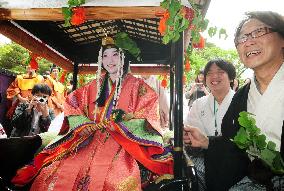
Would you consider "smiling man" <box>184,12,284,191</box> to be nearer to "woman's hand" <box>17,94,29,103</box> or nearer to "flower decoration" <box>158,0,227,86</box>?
"flower decoration" <box>158,0,227,86</box>

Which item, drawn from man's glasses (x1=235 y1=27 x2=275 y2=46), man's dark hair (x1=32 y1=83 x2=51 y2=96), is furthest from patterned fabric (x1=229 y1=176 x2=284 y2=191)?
man's dark hair (x1=32 y1=83 x2=51 y2=96)

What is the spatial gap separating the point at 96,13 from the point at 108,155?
1.54 meters

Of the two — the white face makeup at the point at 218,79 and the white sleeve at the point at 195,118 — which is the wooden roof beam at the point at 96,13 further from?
the white sleeve at the point at 195,118

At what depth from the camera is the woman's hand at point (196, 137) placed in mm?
2951

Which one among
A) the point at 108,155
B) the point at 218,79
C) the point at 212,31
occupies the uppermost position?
the point at 212,31

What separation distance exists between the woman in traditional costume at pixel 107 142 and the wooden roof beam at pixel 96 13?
1.04 metres

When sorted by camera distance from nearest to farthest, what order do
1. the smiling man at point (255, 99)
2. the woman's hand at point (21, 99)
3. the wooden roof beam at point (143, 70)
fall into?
the smiling man at point (255, 99) < the wooden roof beam at point (143, 70) < the woman's hand at point (21, 99)

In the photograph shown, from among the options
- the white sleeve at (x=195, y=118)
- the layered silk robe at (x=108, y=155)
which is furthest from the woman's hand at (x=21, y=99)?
the white sleeve at (x=195, y=118)

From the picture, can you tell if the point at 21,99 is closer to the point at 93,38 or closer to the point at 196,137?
the point at 93,38

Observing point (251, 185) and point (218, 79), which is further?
point (218, 79)

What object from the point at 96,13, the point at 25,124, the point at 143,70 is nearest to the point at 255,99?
the point at 96,13

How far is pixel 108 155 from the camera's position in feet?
9.75

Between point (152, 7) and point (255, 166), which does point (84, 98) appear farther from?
point (255, 166)

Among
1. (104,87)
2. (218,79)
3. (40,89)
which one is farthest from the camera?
(40,89)
